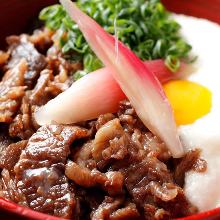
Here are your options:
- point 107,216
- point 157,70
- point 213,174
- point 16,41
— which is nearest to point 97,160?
point 107,216

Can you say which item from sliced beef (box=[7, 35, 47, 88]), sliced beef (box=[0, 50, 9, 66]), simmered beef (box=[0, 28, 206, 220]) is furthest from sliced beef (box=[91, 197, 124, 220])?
sliced beef (box=[0, 50, 9, 66])

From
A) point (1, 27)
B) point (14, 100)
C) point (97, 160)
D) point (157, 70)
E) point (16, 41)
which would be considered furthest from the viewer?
point (1, 27)

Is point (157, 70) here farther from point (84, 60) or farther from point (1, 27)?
point (1, 27)

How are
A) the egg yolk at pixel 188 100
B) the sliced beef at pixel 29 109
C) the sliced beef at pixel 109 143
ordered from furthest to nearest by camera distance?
the egg yolk at pixel 188 100
the sliced beef at pixel 29 109
the sliced beef at pixel 109 143

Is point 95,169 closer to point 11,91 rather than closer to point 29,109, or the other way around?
point 29,109

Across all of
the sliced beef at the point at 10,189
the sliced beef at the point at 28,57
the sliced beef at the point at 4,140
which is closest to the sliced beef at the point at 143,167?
the sliced beef at the point at 10,189

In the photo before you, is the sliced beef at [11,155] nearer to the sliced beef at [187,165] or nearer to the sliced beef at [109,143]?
the sliced beef at [109,143]
